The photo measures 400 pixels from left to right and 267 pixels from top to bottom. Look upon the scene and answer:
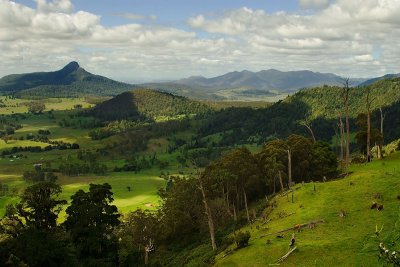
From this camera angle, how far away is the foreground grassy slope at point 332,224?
40875 millimetres

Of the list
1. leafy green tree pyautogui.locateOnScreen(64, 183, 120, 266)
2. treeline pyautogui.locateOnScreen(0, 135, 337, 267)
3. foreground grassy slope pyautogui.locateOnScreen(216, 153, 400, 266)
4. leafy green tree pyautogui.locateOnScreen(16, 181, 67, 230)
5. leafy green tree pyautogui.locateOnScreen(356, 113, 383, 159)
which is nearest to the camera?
foreground grassy slope pyautogui.locateOnScreen(216, 153, 400, 266)

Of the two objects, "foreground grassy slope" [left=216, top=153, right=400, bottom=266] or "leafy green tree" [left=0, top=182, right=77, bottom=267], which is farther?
"leafy green tree" [left=0, top=182, right=77, bottom=267]

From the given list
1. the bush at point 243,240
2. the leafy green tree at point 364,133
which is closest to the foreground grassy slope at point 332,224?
the bush at point 243,240

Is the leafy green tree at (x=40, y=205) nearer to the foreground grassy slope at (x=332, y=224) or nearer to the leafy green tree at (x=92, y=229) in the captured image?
the leafy green tree at (x=92, y=229)

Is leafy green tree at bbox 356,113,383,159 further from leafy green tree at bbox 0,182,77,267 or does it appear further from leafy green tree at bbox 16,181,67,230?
leafy green tree at bbox 0,182,77,267

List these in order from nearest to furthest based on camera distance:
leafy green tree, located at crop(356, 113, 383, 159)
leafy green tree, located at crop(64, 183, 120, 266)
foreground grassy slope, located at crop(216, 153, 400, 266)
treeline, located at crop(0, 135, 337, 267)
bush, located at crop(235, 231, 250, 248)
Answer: foreground grassy slope, located at crop(216, 153, 400, 266), treeline, located at crop(0, 135, 337, 267), bush, located at crop(235, 231, 250, 248), leafy green tree, located at crop(64, 183, 120, 266), leafy green tree, located at crop(356, 113, 383, 159)

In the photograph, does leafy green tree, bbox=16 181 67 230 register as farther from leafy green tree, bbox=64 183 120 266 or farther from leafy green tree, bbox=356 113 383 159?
leafy green tree, bbox=356 113 383 159

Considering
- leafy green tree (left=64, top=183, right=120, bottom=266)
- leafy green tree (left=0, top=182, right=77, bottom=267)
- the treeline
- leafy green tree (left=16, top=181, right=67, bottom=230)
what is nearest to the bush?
the treeline

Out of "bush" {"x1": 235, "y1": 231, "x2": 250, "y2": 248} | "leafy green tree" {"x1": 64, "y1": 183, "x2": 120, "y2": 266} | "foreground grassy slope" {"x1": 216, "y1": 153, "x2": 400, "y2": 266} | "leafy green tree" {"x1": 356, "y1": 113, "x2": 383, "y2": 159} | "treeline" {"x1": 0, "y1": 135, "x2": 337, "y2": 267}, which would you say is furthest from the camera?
"leafy green tree" {"x1": 356, "y1": 113, "x2": 383, "y2": 159}

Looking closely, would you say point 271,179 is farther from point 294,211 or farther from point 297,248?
point 297,248

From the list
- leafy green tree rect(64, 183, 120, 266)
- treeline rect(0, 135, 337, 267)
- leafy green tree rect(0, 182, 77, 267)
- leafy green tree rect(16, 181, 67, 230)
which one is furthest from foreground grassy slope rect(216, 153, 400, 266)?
leafy green tree rect(16, 181, 67, 230)

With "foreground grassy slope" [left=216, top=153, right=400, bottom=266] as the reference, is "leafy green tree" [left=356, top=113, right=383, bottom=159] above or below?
above

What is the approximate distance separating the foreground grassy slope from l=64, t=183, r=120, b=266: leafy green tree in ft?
52.8

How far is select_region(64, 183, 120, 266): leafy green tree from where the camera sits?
5703 cm
